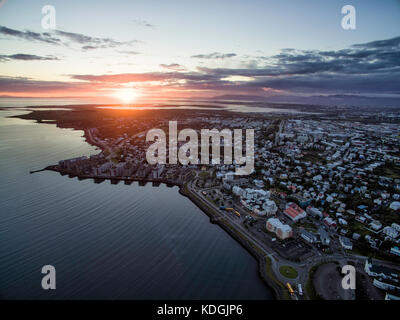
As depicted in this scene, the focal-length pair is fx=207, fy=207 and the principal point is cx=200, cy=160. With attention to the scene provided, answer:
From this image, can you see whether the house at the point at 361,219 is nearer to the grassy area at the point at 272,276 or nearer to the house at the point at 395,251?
the house at the point at 395,251

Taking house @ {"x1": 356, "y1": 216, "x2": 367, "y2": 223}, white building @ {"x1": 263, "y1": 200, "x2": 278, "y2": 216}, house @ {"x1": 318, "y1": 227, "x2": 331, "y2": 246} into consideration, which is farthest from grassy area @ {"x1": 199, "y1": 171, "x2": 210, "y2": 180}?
house @ {"x1": 356, "y1": 216, "x2": 367, "y2": 223}

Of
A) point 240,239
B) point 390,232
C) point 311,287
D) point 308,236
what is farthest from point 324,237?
point 240,239

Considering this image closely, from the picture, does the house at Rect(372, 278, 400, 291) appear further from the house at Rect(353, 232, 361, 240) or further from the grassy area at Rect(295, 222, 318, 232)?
the grassy area at Rect(295, 222, 318, 232)

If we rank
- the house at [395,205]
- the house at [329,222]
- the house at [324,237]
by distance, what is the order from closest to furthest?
the house at [324,237], the house at [329,222], the house at [395,205]

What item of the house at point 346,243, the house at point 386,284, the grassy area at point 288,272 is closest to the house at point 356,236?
the house at point 346,243

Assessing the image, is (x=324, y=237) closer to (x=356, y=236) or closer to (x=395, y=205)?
(x=356, y=236)

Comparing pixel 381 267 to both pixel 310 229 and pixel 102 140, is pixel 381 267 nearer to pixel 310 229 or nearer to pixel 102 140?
pixel 310 229
